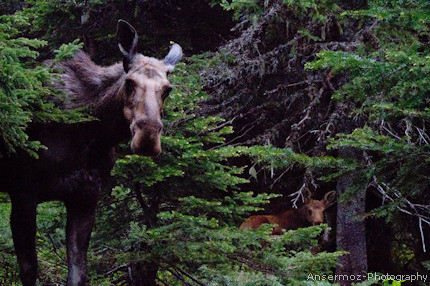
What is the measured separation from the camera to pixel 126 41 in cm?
438

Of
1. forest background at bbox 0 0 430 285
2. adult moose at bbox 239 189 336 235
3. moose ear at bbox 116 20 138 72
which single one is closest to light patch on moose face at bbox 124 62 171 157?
moose ear at bbox 116 20 138 72

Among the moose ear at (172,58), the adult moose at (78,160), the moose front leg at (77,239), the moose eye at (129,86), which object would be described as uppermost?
the moose ear at (172,58)

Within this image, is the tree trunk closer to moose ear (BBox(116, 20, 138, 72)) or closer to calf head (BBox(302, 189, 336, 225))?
calf head (BBox(302, 189, 336, 225))

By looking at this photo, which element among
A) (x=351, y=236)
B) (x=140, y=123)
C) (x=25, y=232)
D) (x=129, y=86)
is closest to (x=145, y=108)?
(x=140, y=123)

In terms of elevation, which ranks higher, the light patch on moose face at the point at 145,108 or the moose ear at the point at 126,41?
the moose ear at the point at 126,41

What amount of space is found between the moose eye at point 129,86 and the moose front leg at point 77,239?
1.21 m

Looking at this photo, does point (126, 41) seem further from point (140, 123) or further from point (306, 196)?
point (306, 196)

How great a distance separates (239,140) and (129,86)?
6.33 meters

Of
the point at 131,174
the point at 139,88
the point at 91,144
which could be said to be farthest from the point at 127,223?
the point at 139,88

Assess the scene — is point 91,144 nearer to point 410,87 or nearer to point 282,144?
point 410,87

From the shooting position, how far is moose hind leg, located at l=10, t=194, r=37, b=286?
13.8 ft

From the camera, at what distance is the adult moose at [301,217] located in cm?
915

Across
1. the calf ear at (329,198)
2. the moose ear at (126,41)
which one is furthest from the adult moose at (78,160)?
the calf ear at (329,198)

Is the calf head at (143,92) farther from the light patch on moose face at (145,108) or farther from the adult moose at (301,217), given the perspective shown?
the adult moose at (301,217)
